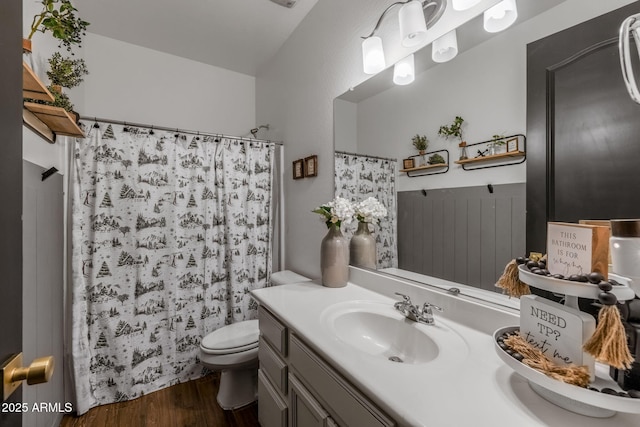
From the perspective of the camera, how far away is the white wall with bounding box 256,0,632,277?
1466 millimetres

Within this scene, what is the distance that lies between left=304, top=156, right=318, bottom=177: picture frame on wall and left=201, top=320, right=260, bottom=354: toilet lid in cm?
117


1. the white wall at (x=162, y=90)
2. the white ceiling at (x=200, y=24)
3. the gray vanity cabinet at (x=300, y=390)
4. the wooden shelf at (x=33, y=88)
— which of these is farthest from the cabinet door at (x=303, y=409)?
the white wall at (x=162, y=90)

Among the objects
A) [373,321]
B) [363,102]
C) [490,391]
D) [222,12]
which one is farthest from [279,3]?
[490,391]

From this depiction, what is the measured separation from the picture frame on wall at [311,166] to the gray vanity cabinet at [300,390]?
0.96m

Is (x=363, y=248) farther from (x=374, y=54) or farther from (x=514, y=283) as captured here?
(x=374, y=54)

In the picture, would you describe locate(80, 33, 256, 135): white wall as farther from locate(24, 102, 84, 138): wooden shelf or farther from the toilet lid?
the toilet lid

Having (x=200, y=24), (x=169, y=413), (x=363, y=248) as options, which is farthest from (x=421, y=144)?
(x=169, y=413)

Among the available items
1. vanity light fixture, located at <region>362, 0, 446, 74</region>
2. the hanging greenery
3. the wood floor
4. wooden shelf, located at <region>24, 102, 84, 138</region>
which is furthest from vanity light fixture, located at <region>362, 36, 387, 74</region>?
the wood floor

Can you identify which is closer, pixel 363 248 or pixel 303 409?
pixel 303 409

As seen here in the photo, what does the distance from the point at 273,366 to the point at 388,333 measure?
56 centimetres

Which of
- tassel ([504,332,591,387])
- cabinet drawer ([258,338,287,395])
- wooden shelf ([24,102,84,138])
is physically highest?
wooden shelf ([24,102,84,138])

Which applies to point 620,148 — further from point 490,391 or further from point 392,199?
point 392,199

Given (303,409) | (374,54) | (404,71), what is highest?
(374,54)

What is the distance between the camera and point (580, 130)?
30.5 inches
